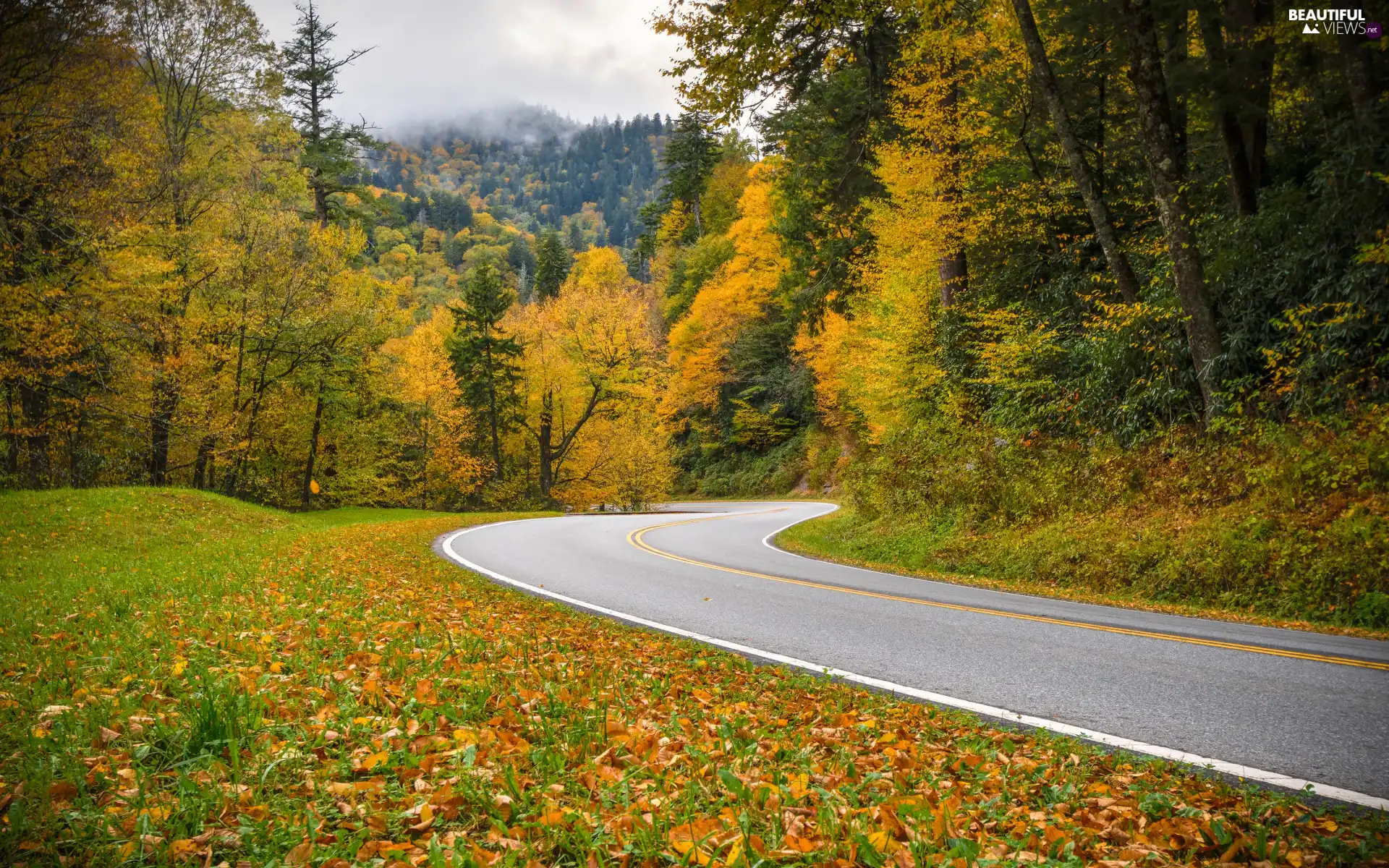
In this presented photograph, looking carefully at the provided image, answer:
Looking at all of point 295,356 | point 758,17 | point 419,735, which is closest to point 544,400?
point 295,356

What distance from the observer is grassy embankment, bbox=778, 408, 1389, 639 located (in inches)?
316

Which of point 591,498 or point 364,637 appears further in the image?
point 591,498

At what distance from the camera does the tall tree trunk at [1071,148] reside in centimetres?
1124

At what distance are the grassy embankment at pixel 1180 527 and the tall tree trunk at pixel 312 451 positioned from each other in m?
22.2

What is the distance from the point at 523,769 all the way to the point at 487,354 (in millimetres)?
34211

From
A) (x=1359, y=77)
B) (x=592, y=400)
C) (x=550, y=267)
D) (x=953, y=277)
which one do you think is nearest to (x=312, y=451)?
(x=592, y=400)

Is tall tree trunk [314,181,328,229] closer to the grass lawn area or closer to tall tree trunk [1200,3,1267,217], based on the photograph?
the grass lawn area

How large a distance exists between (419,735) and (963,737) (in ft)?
10.3

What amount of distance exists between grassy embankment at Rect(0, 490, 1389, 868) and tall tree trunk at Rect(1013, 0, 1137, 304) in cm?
1073

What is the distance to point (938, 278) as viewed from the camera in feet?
63.3

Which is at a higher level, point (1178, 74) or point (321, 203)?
point (321, 203)

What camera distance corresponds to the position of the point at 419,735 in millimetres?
3674

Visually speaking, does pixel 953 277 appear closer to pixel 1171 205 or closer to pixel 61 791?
pixel 1171 205

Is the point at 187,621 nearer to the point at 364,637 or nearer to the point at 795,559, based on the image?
the point at 364,637
